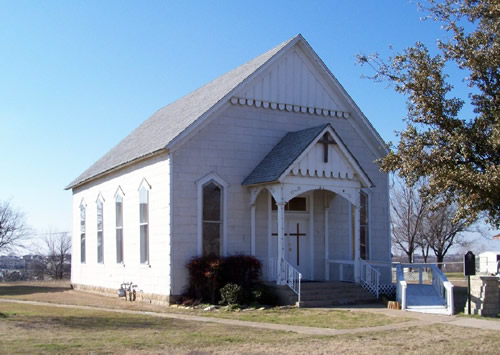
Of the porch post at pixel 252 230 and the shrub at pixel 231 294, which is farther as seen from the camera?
the porch post at pixel 252 230

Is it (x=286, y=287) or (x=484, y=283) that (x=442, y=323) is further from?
(x=286, y=287)

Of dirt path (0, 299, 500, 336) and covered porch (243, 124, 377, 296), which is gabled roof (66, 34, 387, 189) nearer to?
covered porch (243, 124, 377, 296)

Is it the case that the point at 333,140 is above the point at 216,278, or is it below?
above

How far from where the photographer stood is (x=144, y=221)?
22797 millimetres

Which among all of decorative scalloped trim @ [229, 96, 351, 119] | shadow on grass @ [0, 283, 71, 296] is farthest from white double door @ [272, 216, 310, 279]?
shadow on grass @ [0, 283, 71, 296]

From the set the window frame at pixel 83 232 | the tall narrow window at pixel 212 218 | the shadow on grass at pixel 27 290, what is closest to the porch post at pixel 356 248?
the tall narrow window at pixel 212 218

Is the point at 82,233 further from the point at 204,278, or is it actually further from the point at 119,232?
the point at 204,278

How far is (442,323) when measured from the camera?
15.7m

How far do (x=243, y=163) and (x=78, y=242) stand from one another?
40.4 ft

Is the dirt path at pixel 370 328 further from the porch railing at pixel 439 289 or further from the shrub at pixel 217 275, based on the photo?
the shrub at pixel 217 275

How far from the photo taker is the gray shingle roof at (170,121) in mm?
22094

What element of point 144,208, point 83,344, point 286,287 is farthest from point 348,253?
point 83,344

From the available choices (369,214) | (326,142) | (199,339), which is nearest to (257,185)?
(326,142)

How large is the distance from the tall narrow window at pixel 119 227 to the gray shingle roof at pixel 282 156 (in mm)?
5997
